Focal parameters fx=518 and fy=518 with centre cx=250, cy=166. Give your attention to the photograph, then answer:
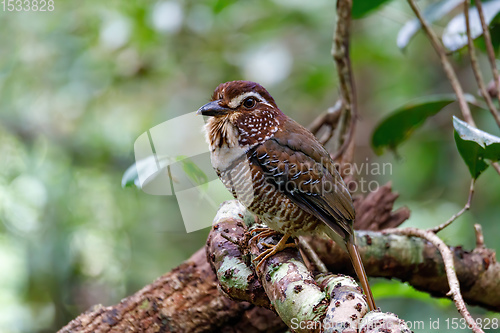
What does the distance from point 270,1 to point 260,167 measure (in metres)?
3.06

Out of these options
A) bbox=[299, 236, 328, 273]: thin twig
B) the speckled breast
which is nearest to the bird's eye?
the speckled breast

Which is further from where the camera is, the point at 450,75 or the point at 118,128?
the point at 118,128

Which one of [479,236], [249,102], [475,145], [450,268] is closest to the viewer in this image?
[450,268]

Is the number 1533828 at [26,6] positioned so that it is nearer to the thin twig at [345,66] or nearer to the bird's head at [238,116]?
the thin twig at [345,66]

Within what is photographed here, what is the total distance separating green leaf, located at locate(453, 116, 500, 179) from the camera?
2095 mm

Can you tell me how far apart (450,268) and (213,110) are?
1264 millimetres

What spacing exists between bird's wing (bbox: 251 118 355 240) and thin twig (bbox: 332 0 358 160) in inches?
36.9

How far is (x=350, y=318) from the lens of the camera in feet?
4.99

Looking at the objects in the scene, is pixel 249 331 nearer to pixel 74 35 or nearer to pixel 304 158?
pixel 304 158

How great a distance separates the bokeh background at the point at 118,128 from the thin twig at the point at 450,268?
4.39ft

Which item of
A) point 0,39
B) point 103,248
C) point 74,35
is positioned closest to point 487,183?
point 103,248

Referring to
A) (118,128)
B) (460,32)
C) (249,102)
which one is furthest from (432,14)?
(118,128)

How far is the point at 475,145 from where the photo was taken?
2320 millimetres

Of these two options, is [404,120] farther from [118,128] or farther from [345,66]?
[118,128]
